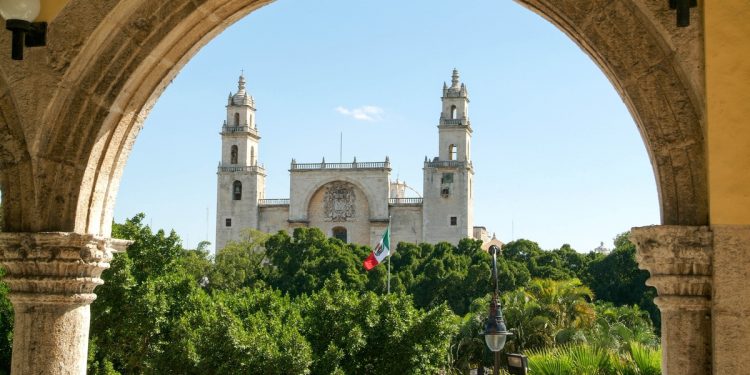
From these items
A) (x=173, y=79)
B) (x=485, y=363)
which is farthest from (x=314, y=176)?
(x=173, y=79)

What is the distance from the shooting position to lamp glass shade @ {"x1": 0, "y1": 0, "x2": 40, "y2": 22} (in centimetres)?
373

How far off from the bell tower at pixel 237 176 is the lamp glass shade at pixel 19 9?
162ft

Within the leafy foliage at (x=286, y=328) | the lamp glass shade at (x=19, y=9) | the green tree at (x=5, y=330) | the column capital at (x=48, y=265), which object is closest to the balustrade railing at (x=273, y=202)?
the leafy foliage at (x=286, y=328)

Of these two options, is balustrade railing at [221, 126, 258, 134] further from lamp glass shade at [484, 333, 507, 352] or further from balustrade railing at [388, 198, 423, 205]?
lamp glass shade at [484, 333, 507, 352]

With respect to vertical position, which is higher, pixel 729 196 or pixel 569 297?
pixel 729 196

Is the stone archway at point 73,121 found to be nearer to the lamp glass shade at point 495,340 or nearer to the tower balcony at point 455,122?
the lamp glass shade at point 495,340

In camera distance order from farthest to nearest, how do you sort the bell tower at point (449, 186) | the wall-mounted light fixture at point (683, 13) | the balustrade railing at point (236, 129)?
the balustrade railing at point (236, 129), the bell tower at point (449, 186), the wall-mounted light fixture at point (683, 13)

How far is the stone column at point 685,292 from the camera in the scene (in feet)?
10.9

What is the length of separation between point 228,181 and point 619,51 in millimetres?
51382

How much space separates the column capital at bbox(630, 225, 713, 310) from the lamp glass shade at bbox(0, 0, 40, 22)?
2.60 metres

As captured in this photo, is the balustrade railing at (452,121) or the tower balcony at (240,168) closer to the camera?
the balustrade railing at (452,121)

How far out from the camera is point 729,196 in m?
3.31

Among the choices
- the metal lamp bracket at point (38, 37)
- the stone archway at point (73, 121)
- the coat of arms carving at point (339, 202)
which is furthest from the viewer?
the coat of arms carving at point (339, 202)

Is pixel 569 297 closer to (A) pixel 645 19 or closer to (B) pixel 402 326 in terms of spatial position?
(B) pixel 402 326
